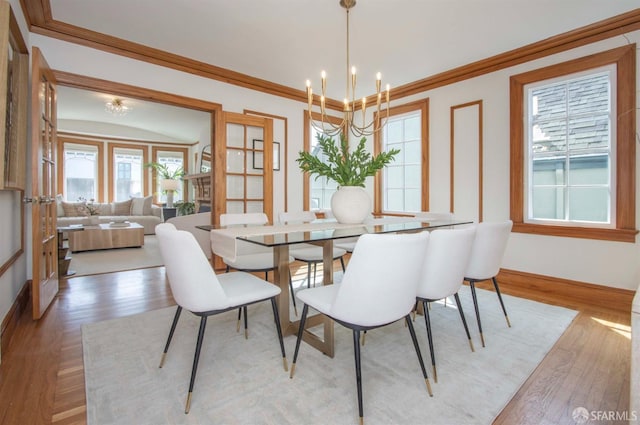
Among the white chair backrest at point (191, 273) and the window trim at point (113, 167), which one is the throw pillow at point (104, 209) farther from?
the white chair backrest at point (191, 273)

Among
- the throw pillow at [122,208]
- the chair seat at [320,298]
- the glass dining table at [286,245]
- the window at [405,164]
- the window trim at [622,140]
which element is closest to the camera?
the chair seat at [320,298]

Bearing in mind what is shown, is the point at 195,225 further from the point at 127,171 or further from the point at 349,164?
the point at 127,171

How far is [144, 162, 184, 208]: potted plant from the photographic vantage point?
815 centimetres

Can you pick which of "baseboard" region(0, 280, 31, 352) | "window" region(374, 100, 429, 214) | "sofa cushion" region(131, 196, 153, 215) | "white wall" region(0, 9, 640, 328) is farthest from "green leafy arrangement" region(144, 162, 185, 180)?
"baseboard" region(0, 280, 31, 352)

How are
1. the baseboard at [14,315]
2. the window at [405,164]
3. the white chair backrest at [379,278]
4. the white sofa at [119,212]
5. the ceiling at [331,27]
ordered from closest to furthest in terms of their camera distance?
the white chair backrest at [379,278] < the baseboard at [14,315] < the ceiling at [331,27] < the window at [405,164] < the white sofa at [119,212]

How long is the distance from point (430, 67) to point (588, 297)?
2936mm

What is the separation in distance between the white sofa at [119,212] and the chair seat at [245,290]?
19.0 feet

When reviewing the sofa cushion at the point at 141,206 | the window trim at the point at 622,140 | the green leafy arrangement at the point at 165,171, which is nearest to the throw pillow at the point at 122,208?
the sofa cushion at the point at 141,206

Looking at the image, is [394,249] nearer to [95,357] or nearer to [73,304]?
[95,357]

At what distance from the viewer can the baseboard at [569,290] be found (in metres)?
2.88

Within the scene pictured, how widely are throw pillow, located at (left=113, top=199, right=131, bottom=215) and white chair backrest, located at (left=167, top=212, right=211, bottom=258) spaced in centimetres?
426

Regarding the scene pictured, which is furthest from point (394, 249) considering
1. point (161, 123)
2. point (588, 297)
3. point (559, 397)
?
point (161, 123)

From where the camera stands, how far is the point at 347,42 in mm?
3092

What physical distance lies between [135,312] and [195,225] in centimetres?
189
